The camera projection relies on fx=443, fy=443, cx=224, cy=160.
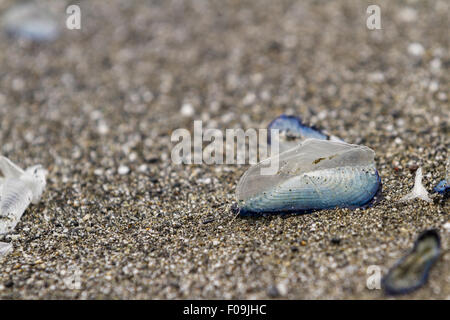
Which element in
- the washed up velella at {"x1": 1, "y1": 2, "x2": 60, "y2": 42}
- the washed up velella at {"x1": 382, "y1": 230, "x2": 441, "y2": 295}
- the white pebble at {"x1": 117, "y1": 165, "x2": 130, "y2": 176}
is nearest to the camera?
the washed up velella at {"x1": 382, "y1": 230, "x2": 441, "y2": 295}

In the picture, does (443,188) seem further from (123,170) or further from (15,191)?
(15,191)

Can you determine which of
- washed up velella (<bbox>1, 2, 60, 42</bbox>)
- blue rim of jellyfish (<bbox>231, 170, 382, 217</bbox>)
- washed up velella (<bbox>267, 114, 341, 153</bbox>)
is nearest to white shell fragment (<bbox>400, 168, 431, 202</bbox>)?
blue rim of jellyfish (<bbox>231, 170, 382, 217</bbox>)

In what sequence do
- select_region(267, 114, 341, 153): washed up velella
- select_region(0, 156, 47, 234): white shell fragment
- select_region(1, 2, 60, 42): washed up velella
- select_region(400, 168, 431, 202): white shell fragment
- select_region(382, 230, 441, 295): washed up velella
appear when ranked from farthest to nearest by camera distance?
select_region(1, 2, 60, 42): washed up velella < select_region(267, 114, 341, 153): washed up velella < select_region(0, 156, 47, 234): white shell fragment < select_region(400, 168, 431, 202): white shell fragment < select_region(382, 230, 441, 295): washed up velella

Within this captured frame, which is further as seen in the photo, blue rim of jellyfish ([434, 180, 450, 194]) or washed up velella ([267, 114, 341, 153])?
washed up velella ([267, 114, 341, 153])

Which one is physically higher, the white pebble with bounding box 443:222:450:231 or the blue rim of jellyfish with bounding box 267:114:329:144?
the blue rim of jellyfish with bounding box 267:114:329:144

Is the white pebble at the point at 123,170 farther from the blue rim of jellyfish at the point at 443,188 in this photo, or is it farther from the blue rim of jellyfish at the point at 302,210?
the blue rim of jellyfish at the point at 443,188

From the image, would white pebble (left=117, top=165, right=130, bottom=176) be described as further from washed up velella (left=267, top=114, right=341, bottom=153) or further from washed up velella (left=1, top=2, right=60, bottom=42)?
washed up velella (left=1, top=2, right=60, bottom=42)

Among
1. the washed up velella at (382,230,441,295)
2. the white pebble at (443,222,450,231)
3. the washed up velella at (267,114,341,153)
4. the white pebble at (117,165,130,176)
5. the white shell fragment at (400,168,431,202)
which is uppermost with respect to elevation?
the washed up velella at (267,114,341,153)

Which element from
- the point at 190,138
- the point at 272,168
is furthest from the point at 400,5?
the point at 272,168
